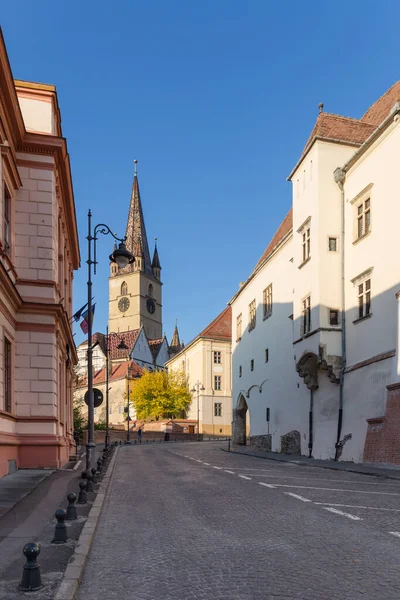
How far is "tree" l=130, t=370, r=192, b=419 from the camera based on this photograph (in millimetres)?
83625

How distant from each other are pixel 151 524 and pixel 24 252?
1250 centimetres

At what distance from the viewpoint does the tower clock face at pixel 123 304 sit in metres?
138

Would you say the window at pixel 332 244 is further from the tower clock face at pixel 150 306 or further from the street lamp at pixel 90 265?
the tower clock face at pixel 150 306

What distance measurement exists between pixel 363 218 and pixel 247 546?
66.9 ft

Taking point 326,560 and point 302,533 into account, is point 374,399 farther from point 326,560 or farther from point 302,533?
point 326,560

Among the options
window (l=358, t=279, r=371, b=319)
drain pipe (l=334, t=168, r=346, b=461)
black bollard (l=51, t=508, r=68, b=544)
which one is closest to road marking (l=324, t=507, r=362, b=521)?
black bollard (l=51, t=508, r=68, b=544)

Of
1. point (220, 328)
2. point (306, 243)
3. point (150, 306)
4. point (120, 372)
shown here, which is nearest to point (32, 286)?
point (306, 243)

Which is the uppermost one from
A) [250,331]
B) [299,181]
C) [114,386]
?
[299,181]

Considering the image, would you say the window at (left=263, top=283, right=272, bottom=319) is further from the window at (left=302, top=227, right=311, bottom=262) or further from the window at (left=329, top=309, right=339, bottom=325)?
the window at (left=329, top=309, right=339, bottom=325)

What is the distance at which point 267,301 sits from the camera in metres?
40.1

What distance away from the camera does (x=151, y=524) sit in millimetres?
9156

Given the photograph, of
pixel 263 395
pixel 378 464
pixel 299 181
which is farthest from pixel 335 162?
pixel 263 395

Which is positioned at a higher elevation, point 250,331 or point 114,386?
point 250,331

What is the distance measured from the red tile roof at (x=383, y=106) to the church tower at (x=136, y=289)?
344ft
